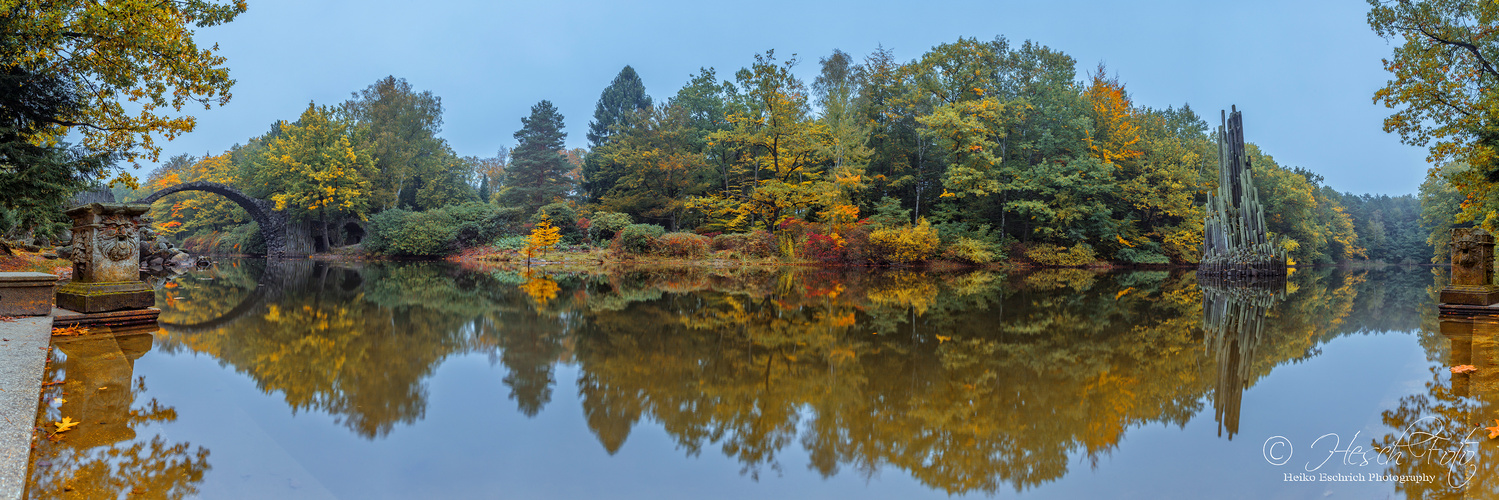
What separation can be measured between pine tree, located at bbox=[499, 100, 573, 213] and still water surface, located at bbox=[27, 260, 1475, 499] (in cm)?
3122

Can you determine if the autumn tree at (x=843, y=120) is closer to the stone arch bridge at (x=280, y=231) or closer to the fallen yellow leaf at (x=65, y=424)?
the fallen yellow leaf at (x=65, y=424)

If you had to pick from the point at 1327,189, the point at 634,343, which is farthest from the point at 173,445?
the point at 1327,189

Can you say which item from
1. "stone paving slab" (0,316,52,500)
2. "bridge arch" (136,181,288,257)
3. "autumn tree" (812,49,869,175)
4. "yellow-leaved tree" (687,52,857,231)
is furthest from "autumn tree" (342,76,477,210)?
"stone paving slab" (0,316,52,500)

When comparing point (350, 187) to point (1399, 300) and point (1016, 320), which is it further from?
point (1399, 300)

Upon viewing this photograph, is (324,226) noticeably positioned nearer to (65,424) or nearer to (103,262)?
(103,262)

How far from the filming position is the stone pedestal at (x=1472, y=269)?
885 cm

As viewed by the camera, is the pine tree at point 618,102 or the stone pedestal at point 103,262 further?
→ the pine tree at point 618,102

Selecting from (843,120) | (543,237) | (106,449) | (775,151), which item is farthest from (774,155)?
(106,449)

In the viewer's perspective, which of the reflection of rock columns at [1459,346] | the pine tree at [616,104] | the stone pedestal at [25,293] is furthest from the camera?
the pine tree at [616,104]

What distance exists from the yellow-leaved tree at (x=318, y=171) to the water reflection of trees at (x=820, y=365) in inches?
995

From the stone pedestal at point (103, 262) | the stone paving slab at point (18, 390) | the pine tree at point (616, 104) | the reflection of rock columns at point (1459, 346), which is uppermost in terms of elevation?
the pine tree at point (616, 104)

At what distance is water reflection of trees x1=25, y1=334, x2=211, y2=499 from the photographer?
2.67 m

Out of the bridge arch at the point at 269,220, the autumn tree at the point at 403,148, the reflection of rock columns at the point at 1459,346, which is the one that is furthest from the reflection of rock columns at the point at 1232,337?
the bridge arch at the point at 269,220

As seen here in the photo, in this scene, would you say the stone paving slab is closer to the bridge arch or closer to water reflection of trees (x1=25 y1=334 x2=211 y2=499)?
water reflection of trees (x1=25 y1=334 x2=211 y2=499)
